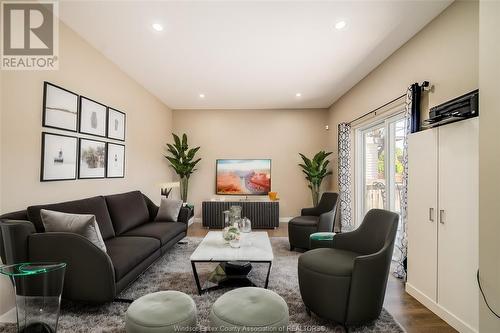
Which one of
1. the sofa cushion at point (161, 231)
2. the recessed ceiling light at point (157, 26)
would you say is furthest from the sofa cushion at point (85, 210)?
the recessed ceiling light at point (157, 26)

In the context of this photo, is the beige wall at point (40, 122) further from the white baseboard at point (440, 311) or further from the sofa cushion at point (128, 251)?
the white baseboard at point (440, 311)

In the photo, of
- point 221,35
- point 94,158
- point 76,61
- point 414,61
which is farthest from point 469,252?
point 76,61

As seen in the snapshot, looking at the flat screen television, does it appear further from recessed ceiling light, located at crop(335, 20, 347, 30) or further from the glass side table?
the glass side table

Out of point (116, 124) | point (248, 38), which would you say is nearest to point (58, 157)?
point (116, 124)

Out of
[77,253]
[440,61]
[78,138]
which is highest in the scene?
[440,61]

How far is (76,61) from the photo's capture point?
295cm

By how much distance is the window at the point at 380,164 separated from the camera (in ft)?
12.0

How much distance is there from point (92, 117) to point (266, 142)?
3943mm

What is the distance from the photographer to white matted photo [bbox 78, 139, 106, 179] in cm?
309

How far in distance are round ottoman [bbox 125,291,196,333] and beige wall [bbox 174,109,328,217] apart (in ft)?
14.9

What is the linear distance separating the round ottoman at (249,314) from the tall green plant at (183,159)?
4445mm

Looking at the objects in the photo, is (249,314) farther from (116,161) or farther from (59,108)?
(116,161)

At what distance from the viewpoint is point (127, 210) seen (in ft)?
11.7

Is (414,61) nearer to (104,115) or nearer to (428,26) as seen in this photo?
(428,26)
